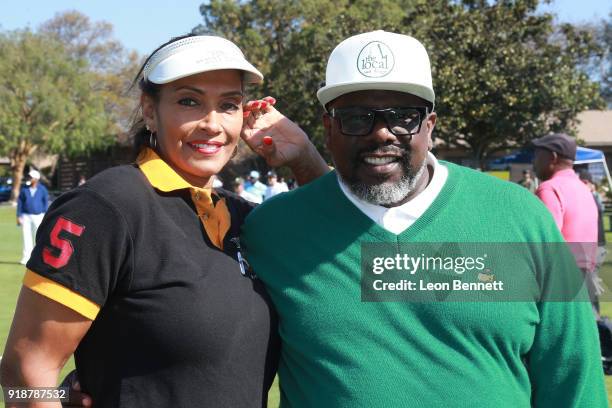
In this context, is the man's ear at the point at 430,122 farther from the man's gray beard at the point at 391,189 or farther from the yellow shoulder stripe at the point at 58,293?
the yellow shoulder stripe at the point at 58,293

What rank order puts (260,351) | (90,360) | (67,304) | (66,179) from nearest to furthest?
(67,304)
(90,360)
(260,351)
(66,179)

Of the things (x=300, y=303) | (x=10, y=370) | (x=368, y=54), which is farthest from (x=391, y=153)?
(x=10, y=370)

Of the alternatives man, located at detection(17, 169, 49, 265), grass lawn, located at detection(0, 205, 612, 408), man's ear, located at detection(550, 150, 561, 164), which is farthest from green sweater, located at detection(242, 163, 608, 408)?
man, located at detection(17, 169, 49, 265)

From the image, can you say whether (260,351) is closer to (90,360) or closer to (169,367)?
(169,367)

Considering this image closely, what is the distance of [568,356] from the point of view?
262 cm

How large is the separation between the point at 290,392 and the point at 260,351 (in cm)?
24

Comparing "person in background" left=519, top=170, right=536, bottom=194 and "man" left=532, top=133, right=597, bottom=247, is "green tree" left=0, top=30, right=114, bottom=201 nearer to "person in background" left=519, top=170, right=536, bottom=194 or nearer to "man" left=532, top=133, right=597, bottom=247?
"person in background" left=519, top=170, right=536, bottom=194

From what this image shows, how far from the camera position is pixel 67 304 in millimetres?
2361

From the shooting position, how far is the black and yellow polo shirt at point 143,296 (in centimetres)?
238

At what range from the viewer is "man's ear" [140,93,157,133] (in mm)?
2850

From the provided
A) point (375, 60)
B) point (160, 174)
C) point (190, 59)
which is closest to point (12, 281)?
point (160, 174)

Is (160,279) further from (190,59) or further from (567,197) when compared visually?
(567,197)

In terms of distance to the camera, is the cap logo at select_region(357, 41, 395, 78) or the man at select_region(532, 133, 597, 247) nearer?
the cap logo at select_region(357, 41, 395, 78)

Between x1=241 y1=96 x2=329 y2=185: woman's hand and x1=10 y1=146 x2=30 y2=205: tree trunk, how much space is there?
50579mm
